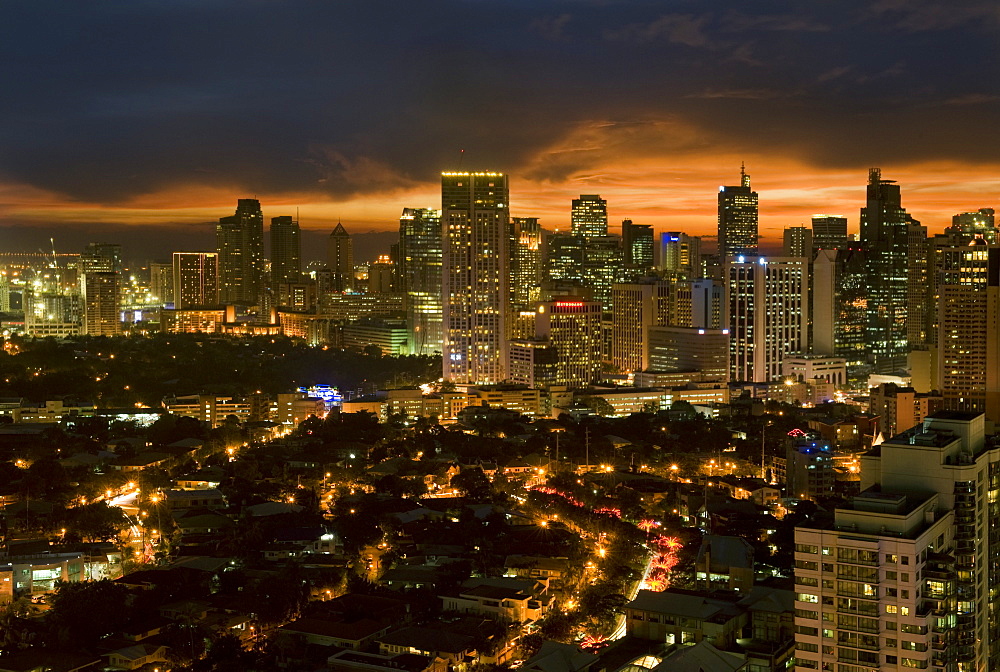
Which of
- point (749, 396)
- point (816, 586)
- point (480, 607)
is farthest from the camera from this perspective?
point (749, 396)

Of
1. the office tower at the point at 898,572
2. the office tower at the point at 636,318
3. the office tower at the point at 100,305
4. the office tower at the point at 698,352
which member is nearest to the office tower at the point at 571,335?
the office tower at the point at 636,318

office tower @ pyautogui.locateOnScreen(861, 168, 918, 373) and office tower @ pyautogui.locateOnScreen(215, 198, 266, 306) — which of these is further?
office tower @ pyautogui.locateOnScreen(215, 198, 266, 306)

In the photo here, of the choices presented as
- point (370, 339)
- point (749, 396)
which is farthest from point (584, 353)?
point (370, 339)

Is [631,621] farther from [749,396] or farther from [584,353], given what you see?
[584,353]

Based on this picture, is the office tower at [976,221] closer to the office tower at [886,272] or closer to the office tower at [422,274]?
the office tower at [886,272]

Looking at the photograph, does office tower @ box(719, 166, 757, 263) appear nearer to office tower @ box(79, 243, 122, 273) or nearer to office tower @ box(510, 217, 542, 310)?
office tower @ box(510, 217, 542, 310)

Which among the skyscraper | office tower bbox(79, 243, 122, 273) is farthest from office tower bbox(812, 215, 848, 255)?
office tower bbox(79, 243, 122, 273)

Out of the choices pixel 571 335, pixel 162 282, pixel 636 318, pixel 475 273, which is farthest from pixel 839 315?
pixel 162 282
